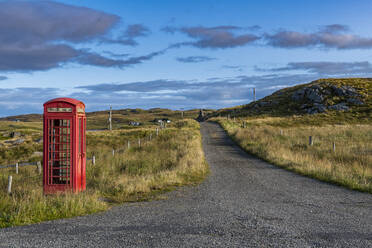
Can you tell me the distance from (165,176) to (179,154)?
6.65m

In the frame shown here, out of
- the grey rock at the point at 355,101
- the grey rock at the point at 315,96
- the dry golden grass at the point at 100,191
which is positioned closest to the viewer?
the dry golden grass at the point at 100,191

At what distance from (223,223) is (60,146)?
5.59 m

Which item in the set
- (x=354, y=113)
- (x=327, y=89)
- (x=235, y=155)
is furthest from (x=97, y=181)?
(x=327, y=89)

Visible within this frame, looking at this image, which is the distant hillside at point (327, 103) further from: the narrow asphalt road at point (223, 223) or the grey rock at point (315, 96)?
the narrow asphalt road at point (223, 223)

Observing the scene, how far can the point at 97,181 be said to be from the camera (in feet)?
35.4

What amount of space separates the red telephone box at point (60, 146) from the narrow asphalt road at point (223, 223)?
2111 mm

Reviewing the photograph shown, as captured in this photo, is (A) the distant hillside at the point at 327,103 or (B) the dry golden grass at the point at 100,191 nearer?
(B) the dry golden grass at the point at 100,191

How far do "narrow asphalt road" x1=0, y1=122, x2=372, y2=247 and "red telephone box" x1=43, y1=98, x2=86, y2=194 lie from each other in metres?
2.11

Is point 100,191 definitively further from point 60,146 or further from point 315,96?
point 315,96

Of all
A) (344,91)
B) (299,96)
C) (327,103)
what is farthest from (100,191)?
(299,96)

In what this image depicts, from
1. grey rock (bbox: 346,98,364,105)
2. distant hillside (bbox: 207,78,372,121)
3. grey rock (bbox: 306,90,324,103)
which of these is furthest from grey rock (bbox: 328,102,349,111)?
grey rock (bbox: 306,90,324,103)

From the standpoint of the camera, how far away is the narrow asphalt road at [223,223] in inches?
206

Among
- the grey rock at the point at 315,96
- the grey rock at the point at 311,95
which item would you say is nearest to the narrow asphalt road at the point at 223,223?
the grey rock at the point at 315,96

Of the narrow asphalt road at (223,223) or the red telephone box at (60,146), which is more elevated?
the red telephone box at (60,146)
